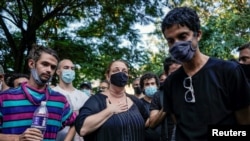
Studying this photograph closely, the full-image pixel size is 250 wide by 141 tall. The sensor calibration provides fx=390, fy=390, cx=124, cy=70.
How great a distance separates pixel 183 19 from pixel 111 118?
6.28 feet

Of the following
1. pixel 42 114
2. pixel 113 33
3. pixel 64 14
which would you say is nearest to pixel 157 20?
pixel 113 33

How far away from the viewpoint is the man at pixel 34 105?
342 cm

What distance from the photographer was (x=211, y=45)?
1227 cm

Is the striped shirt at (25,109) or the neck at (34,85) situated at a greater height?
the neck at (34,85)

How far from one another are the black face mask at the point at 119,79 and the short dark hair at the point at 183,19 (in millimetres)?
1990

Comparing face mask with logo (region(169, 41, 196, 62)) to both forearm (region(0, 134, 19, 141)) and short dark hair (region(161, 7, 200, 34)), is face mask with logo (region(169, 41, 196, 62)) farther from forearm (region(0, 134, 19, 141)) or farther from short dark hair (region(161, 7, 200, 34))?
forearm (region(0, 134, 19, 141))

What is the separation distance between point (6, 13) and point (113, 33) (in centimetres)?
359

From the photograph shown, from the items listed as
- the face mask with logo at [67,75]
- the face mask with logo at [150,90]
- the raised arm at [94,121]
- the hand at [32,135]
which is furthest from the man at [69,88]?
the hand at [32,135]

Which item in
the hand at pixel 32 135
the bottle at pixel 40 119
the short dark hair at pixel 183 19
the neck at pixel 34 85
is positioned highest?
the short dark hair at pixel 183 19

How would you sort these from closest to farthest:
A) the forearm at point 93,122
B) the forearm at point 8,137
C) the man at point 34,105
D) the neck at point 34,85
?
1. the forearm at point 8,137
2. the man at point 34,105
3. the neck at point 34,85
4. the forearm at point 93,122

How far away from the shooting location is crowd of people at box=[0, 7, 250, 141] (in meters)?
2.38

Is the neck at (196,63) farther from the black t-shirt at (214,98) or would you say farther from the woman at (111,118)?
the woman at (111,118)

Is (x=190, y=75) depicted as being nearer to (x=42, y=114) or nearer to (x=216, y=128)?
(x=216, y=128)

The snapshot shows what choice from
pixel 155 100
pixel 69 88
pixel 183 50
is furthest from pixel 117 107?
pixel 69 88
